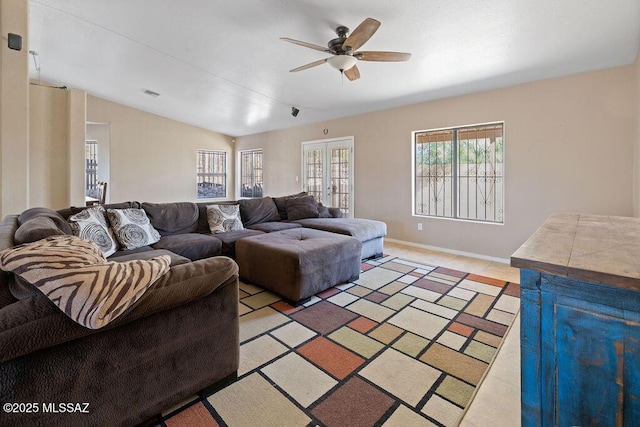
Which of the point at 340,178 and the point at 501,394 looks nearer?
the point at 501,394

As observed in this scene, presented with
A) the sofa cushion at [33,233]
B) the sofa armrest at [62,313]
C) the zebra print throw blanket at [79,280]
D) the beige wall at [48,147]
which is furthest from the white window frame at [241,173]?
the zebra print throw blanket at [79,280]

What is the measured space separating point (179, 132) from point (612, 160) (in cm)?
823

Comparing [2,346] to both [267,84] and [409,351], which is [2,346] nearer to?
[409,351]

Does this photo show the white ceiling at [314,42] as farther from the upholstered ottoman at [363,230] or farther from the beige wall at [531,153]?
the upholstered ottoman at [363,230]

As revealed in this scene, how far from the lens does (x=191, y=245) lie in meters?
3.20

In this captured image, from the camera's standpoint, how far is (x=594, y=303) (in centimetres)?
85

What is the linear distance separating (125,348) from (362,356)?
1.34 metres

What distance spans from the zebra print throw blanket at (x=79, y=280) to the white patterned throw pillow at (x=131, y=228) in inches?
73.5

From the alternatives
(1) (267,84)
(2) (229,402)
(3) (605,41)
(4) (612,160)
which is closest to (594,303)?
(2) (229,402)

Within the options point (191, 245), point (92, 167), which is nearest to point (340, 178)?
point (191, 245)

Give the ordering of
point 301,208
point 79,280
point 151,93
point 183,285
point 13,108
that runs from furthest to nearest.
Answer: point 151,93
point 301,208
point 13,108
point 183,285
point 79,280

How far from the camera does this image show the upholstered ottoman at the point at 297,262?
8.68ft

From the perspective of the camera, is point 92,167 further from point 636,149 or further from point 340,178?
point 636,149

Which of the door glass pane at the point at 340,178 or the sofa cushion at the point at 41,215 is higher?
the door glass pane at the point at 340,178
